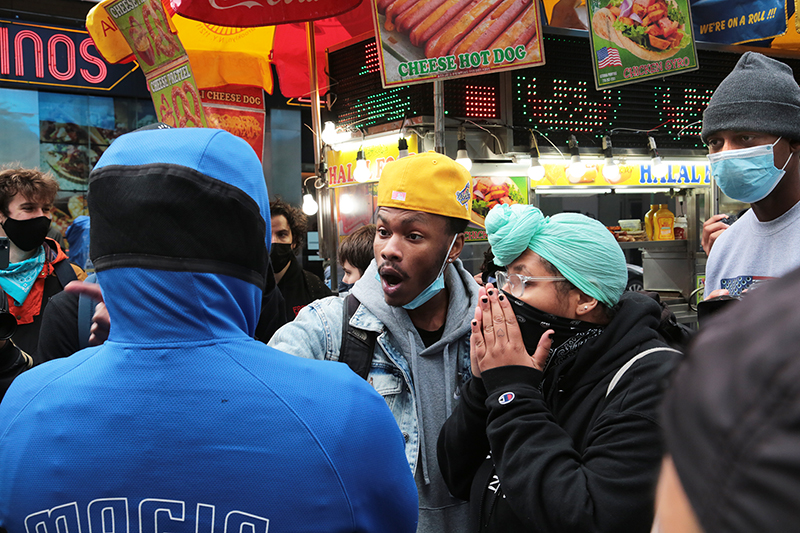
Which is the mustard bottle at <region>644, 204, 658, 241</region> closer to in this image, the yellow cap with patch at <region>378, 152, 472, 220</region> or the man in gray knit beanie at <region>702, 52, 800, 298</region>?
the man in gray knit beanie at <region>702, 52, 800, 298</region>

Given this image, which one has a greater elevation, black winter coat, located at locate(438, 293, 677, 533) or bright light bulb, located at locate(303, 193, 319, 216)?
bright light bulb, located at locate(303, 193, 319, 216)

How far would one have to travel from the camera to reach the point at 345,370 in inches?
42.6

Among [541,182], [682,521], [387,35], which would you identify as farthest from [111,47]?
[682,521]

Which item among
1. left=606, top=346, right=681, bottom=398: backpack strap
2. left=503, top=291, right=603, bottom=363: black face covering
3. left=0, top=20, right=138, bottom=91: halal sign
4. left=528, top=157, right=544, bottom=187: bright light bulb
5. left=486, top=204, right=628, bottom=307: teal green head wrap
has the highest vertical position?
left=0, top=20, right=138, bottom=91: halal sign

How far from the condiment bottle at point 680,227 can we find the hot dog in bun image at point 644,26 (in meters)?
2.82

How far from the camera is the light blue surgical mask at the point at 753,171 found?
7.84ft

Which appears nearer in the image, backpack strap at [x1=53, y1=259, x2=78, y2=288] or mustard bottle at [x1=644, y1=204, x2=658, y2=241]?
backpack strap at [x1=53, y1=259, x2=78, y2=288]

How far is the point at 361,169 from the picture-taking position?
6348 mm

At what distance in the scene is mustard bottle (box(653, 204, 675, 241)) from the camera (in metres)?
7.16

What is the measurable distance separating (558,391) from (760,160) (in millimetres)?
1429

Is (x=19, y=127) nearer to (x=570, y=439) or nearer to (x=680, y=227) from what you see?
(x=680, y=227)

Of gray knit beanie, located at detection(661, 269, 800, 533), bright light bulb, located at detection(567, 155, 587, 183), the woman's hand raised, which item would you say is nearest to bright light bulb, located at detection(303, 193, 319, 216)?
bright light bulb, located at detection(567, 155, 587, 183)

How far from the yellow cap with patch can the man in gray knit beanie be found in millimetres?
1074

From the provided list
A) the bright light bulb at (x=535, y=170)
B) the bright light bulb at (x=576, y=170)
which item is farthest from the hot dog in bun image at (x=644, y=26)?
the bright light bulb at (x=576, y=170)
